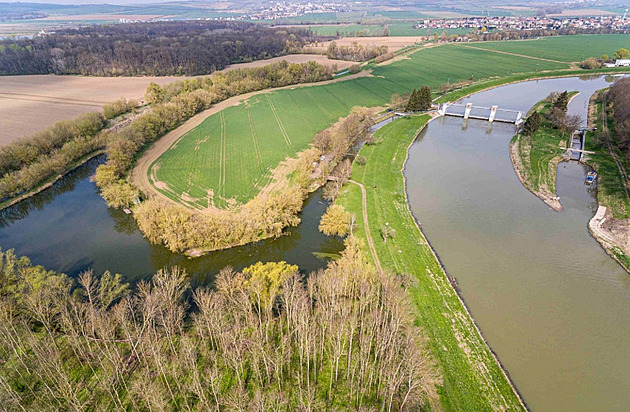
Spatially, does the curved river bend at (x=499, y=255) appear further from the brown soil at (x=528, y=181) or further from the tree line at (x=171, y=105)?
the tree line at (x=171, y=105)

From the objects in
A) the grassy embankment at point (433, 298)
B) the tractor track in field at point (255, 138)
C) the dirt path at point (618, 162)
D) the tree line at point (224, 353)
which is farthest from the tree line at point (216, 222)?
the dirt path at point (618, 162)

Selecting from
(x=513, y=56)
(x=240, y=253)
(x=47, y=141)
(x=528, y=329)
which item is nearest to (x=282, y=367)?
(x=240, y=253)

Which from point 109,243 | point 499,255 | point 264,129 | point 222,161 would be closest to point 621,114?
point 499,255

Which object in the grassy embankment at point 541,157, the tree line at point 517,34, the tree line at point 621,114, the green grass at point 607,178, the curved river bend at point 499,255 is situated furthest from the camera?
the tree line at point 517,34

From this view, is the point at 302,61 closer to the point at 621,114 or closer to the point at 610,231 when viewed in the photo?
the point at 621,114

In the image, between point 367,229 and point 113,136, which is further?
point 113,136

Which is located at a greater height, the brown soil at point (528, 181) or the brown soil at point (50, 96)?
the brown soil at point (50, 96)

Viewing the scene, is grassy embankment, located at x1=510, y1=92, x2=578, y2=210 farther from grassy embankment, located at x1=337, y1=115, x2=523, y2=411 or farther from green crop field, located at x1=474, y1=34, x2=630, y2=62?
green crop field, located at x1=474, y1=34, x2=630, y2=62

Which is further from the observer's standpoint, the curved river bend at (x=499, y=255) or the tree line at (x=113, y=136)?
the tree line at (x=113, y=136)
